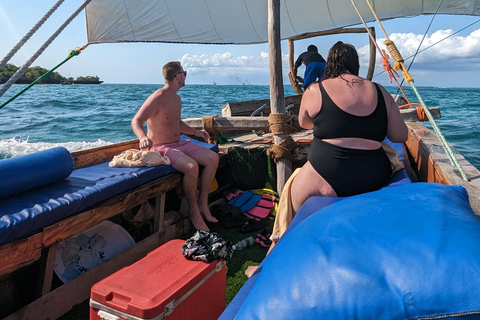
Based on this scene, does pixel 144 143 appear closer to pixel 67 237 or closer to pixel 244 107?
pixel 67 237

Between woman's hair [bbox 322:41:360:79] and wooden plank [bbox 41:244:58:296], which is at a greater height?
woman's hair [bbox 322:41:360:79]

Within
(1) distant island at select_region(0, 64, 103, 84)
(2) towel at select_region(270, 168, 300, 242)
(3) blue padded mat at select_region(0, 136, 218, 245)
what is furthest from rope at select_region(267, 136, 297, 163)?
(1) distant island at select_region(0, 64, 103, 84)

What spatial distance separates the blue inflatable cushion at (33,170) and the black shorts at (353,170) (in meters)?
2.08

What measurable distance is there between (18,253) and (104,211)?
2.32 feet

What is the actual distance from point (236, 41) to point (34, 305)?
7082 mm

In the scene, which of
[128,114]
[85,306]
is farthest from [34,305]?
[128,114]

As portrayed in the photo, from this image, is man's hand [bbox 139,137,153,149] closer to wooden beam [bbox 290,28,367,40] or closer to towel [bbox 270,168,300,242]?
towel [bbox 270,168,300,242]

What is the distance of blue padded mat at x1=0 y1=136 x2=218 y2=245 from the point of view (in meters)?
2.31

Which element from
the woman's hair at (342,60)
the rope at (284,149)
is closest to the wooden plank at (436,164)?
the woman's hair at (342,60)

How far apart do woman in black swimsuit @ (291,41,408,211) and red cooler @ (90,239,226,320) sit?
35.6 inches

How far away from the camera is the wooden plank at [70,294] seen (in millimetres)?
2367

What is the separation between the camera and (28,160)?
9.12 feet

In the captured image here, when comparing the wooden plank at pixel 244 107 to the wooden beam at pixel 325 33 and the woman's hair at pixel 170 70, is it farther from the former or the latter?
the woman's hair at pixel 170 70

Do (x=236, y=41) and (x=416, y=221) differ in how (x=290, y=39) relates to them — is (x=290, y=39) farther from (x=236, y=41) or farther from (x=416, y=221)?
(x=416, y=221)
